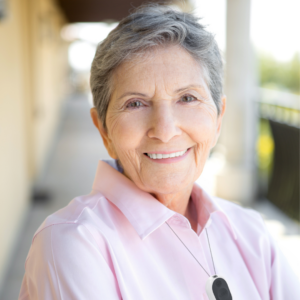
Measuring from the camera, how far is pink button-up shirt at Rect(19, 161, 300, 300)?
1.03 meters

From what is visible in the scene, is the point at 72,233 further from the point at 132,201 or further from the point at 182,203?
the point at 182,203

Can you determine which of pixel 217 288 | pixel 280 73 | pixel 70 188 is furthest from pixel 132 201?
pixel 280 73

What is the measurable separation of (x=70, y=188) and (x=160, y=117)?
5047 millimetres

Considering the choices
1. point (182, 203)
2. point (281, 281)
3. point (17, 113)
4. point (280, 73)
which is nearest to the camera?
point (281, 281)

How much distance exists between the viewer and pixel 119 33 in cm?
123

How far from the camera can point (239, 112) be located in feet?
17.3

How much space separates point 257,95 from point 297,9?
8.37 metres

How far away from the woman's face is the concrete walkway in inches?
94.7

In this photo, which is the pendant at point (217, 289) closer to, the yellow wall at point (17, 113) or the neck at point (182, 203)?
the neck at point (182, 203)

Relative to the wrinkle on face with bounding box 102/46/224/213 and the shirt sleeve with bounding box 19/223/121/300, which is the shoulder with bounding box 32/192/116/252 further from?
the wrinkle on face with bounding box 102/46/224/213

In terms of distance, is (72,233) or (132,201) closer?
(72,233)

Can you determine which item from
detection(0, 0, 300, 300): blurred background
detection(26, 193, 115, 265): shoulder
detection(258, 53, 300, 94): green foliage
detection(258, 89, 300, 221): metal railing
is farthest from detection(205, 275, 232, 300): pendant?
detection(258, 53, 300, 94): green foliage

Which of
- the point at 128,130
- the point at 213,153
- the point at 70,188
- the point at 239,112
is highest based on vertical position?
the point at 128,130

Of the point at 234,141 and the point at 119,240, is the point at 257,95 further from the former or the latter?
the point at 119,240
